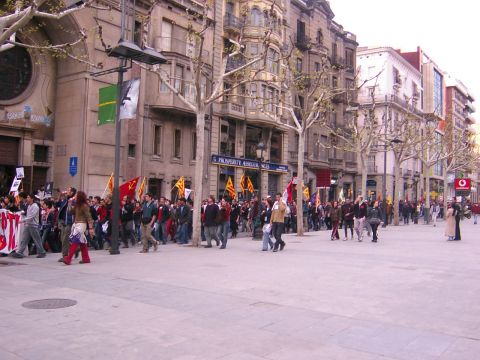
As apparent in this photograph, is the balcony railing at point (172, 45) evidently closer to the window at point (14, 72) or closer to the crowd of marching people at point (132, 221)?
the window at point (14, 72)

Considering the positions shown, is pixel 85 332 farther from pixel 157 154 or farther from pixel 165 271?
pixel 157 154

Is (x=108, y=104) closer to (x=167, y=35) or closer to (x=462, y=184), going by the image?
(x=167, y=35)

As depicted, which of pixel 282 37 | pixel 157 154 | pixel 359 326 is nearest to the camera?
pixel 359 326

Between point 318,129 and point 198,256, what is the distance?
3637cm

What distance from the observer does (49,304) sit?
7.50 metres

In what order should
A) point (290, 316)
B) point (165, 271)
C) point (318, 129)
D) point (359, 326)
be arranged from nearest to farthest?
point (359, 326)
point (290, 316)
point (165, 271)
point (318, 129)

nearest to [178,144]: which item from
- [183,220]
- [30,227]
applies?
[183,220]

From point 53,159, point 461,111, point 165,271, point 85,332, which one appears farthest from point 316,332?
point 461,111

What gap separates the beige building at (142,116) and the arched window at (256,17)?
3.1 inches

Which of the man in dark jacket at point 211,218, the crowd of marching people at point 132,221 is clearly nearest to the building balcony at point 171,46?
the crowd of marching people at point 132,221

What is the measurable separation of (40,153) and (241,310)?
22684 mm

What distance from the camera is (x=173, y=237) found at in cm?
1973

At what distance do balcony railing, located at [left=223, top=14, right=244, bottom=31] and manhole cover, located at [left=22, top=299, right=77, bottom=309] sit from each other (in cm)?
3122

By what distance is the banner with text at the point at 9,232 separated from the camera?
1316cm
